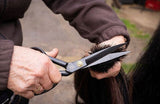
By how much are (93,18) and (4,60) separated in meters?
0.42

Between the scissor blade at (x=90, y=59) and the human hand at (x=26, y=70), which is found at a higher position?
the human hand at (x=26, y=70)

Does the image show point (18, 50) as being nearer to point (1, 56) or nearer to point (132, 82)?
point (1, 56)

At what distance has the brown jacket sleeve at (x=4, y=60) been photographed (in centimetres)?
63

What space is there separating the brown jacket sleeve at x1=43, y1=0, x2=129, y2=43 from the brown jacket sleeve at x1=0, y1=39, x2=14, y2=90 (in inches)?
13.6

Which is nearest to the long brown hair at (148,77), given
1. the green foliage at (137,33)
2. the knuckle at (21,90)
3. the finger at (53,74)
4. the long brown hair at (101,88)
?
the long brown hair at (101,88)

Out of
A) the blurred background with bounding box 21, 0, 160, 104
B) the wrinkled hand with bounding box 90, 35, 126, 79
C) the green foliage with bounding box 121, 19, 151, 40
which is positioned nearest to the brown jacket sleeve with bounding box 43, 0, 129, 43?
the wrinkled hand with bounding box 90, 35, 126, 79

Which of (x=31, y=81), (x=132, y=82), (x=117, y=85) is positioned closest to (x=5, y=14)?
(x=31, y=81)

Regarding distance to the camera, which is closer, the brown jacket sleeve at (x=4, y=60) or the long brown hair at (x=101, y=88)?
the brown jacket sleeve at (x=4, y=60)

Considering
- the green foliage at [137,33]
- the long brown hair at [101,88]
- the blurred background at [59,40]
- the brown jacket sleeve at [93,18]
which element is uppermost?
the brown jacket sleeve at [93,18]

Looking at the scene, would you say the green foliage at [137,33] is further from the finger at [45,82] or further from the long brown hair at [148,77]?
the finger at [45,82]

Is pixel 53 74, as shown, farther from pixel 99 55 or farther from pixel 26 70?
pixel 99 55

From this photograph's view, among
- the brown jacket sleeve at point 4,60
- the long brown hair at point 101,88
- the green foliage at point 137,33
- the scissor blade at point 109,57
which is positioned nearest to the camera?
the brown jacket sleeve at point 4,60

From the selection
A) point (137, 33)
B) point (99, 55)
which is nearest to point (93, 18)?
point (99, 55)

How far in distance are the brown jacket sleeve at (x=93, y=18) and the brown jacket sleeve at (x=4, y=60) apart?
345mm
